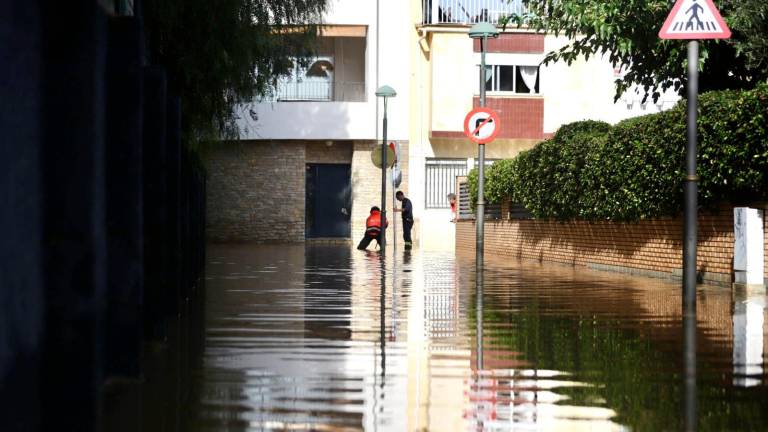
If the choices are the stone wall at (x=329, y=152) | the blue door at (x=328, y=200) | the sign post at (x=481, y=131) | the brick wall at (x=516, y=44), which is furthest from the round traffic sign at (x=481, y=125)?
the blue door at (x=328, y=200)

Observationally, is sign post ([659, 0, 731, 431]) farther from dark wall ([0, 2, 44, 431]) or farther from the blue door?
the blue door

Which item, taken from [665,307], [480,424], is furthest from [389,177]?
[480,424]

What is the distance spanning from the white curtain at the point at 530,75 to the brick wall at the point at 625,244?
49.0ft

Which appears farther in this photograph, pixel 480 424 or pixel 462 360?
pixel 462 360

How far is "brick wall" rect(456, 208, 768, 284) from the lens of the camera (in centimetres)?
1897

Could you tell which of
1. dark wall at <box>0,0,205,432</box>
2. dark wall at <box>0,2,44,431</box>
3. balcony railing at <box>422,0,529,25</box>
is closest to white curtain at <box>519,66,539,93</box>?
balcony railing at <box>422,0,529,25</box>

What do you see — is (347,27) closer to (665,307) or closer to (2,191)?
(665,307)

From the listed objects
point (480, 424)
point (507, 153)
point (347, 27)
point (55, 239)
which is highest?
point (347, 27)

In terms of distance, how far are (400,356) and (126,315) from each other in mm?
2192

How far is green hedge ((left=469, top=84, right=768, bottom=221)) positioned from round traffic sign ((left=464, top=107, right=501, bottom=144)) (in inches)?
71.1

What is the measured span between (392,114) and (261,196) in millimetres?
5789

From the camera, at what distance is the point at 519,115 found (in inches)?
1948

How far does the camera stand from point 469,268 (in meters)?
25.8

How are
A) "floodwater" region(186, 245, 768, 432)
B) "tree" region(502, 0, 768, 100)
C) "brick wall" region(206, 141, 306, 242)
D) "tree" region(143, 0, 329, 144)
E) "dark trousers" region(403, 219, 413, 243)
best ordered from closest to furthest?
"floodwater" region(186, 245, 768, 432) → "tree" region(143, 0, 329, 144) → "tree" region(502, 0, 768, 100) → "dark trousers" region(403, 219, 413, 243) → "brick wall" region(206, 141, 306, 242)
